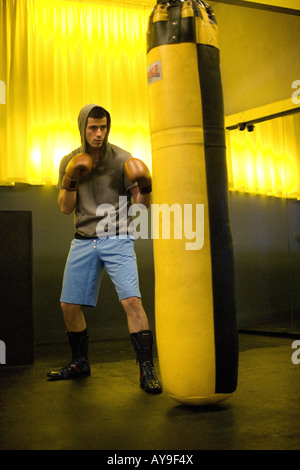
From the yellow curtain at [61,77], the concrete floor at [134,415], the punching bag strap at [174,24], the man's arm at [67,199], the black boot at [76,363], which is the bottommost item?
the concrete floor at [134,415]

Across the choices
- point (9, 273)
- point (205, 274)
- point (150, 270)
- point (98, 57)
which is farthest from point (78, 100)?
point (205, 274)

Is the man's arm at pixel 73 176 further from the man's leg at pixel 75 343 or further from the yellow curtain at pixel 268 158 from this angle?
the yellow curtain at pixel 268 158

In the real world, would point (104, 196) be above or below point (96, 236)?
above

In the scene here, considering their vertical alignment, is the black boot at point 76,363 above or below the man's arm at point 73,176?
below

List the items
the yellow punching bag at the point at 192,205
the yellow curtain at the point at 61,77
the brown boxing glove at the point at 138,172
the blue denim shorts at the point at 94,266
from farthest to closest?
the yellow curtain at the point at 61,77, the blue denim shorts at the point at 94,266, the brown boxing glove at the point at 138,172, the yellow punching bag at the point at 192,205

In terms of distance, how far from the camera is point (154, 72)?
205 cm

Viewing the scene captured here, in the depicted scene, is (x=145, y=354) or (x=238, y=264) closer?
(x=145, y=354)

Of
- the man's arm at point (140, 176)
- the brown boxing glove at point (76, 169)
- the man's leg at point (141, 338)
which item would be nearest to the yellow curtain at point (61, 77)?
the brown boxing glove at point (76, 169)

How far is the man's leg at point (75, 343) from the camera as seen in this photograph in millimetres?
2693

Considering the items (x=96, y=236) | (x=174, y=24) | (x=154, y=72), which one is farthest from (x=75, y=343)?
(x=174, y=24)

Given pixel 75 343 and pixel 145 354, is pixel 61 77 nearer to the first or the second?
pixel 75 343

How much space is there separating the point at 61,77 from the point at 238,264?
7.88ft
